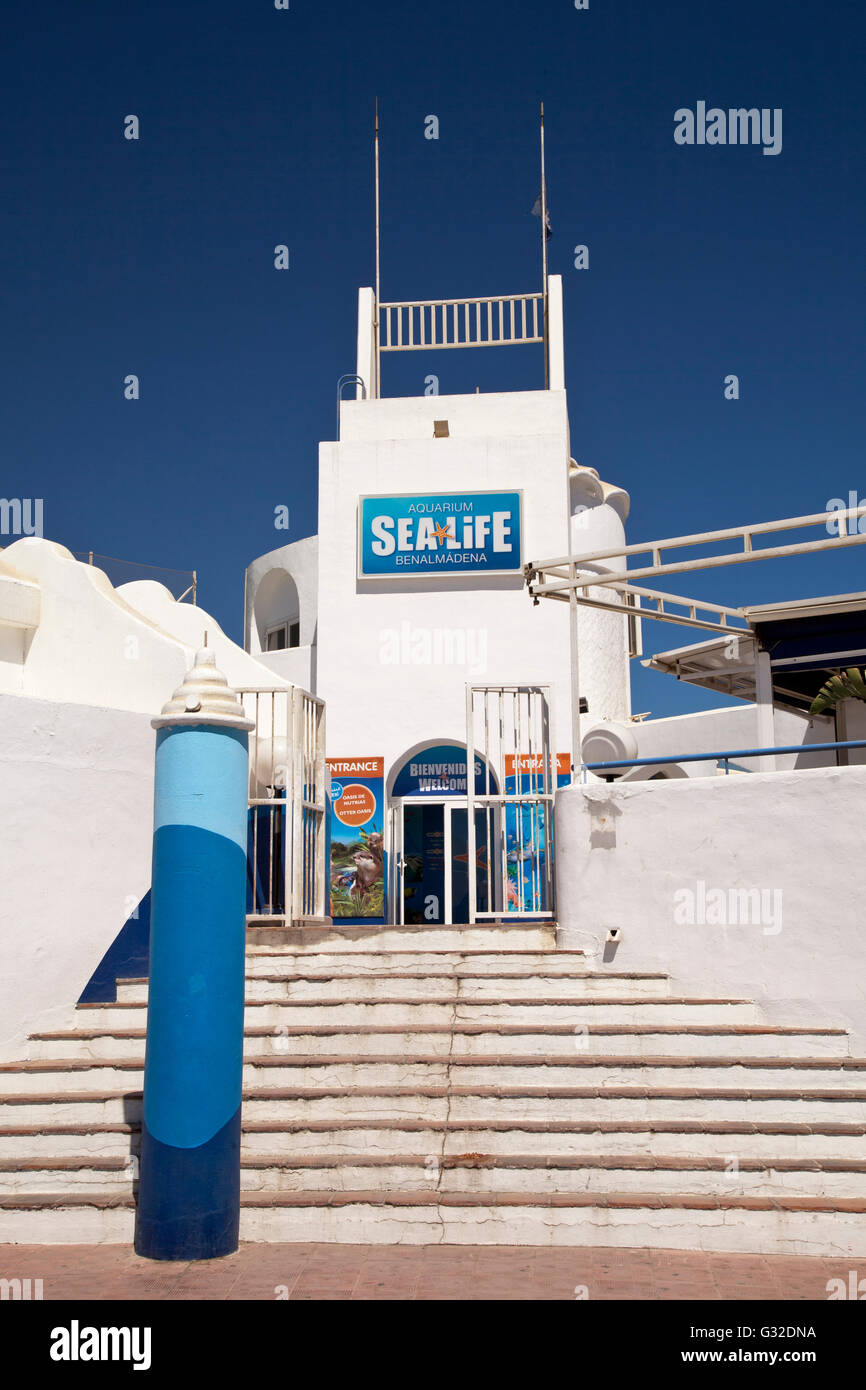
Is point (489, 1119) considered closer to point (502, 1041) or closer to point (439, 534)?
point (502, 1041)

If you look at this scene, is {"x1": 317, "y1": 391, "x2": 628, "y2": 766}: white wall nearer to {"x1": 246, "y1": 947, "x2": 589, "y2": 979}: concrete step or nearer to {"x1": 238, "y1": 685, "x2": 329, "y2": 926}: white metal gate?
{"x1": 238, "y1": 685, "x2": 329, "y2": 926}: white metal gate

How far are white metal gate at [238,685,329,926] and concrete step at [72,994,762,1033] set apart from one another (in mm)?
1775

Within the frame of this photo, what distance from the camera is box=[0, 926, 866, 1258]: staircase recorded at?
6.52 metres

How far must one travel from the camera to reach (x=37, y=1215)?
6.67m

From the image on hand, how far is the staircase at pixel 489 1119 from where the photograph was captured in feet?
21.4

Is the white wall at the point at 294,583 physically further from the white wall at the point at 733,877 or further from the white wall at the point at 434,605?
the white wall at the point at 733,877

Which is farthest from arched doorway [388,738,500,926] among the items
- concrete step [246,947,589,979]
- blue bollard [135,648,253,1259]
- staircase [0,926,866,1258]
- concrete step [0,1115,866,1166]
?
blue bollard [135,648,253,1259]

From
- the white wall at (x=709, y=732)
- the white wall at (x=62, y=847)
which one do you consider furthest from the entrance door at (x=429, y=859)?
the white wall at (x=62, y=847)

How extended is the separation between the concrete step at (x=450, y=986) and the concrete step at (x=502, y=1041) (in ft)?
1.19

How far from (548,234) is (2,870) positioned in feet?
47.1

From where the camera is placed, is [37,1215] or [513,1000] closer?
[37,1215]

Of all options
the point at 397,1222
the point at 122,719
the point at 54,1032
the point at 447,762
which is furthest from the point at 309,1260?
the point at 447,762

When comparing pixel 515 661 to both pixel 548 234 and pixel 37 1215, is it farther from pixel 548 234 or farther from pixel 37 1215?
pixel 37 1215

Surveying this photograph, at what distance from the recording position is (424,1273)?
5941 millimetres
